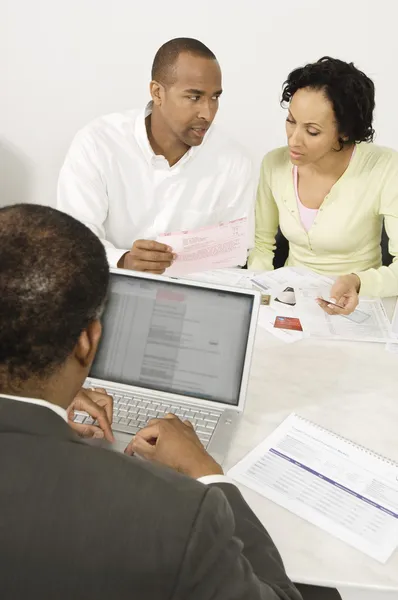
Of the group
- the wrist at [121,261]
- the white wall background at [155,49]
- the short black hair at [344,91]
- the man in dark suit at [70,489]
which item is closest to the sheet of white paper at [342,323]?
the wrist at [121,261]

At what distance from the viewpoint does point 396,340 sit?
1.50m

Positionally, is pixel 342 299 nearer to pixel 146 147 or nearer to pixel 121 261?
pixel 121 261

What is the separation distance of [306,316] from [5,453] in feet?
3.58

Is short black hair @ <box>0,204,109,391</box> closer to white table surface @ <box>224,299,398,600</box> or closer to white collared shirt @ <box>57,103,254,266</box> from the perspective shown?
white table surface @ <box>224,299,398,600</box>

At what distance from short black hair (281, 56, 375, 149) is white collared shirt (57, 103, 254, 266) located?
0.36 m

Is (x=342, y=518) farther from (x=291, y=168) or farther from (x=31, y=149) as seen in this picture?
(x=31, y=149)

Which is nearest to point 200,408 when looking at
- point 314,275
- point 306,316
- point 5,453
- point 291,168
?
point 306,316

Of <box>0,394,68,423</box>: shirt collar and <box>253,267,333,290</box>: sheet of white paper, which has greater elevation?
<box>0,394,68,423</box>: shirt collar

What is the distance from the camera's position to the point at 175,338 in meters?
1.20

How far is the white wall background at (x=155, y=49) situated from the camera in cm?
266

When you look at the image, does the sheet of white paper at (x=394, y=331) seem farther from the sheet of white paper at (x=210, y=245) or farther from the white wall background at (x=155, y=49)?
the white wall background at (x=155, y=49)

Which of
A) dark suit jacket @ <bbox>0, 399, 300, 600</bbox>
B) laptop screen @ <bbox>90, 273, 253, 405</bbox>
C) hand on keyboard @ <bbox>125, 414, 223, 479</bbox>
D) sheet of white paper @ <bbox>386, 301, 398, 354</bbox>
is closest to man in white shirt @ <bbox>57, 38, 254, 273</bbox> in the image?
sheet of white paper @ <bbox>386, 301, 398, 354</bbox>

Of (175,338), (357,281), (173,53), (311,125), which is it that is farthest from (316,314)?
(173,53)

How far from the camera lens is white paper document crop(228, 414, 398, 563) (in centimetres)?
95
